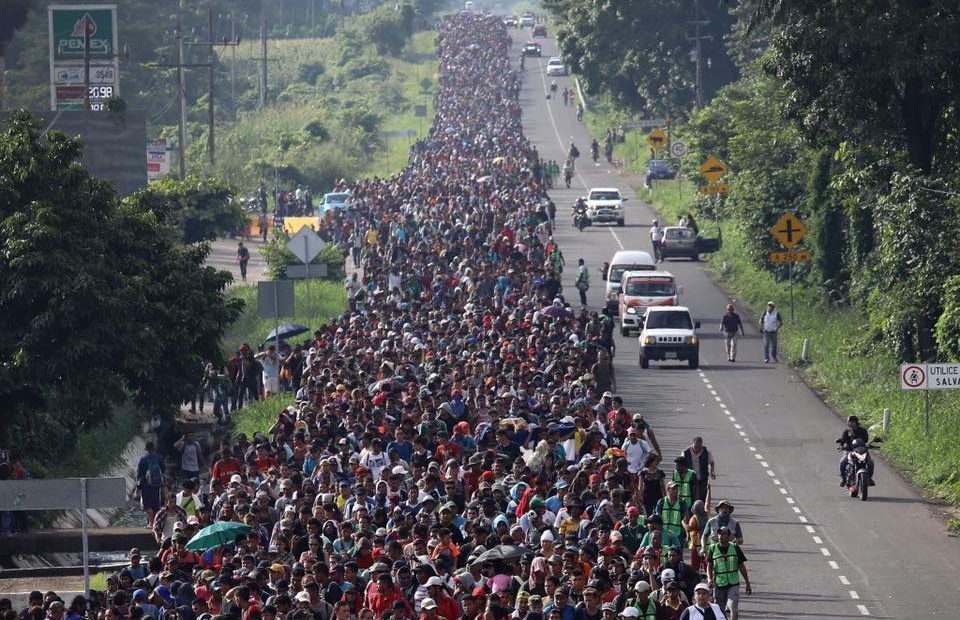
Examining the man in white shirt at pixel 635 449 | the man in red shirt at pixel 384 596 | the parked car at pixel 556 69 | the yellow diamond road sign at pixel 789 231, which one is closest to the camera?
the man in red shirt at pixel 384 596

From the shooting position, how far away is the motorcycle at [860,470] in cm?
2919

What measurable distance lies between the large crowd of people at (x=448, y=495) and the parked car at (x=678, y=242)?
15.8 metres

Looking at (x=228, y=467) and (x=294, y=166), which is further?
(x=294, y=166)

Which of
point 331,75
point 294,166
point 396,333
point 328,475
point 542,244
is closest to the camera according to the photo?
point 328,475

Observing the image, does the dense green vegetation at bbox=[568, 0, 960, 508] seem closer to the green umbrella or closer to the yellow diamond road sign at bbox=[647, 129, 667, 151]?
the green umbrella

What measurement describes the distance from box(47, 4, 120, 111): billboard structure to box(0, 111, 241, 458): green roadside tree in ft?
84.8

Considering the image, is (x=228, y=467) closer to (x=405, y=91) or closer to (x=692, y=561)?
(x=692, y=561)

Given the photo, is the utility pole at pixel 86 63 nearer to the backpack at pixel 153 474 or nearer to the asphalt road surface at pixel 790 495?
the asphalt road surface at pixel 790 495

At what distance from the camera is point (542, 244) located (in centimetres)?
5612

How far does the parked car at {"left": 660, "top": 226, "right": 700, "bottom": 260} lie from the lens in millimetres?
60438

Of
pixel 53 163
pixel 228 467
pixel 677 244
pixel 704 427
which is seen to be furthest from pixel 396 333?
pixel 677 244

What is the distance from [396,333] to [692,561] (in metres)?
16.5

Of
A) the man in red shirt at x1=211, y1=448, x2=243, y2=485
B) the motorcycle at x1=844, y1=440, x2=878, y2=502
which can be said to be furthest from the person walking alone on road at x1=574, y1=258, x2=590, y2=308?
the man in red shirt at x1=211, y1=448, x2=243, y2=485

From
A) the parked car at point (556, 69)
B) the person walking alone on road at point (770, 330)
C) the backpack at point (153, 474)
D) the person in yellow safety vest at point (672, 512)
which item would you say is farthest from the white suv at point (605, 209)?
the parked car at point (556, 69)
